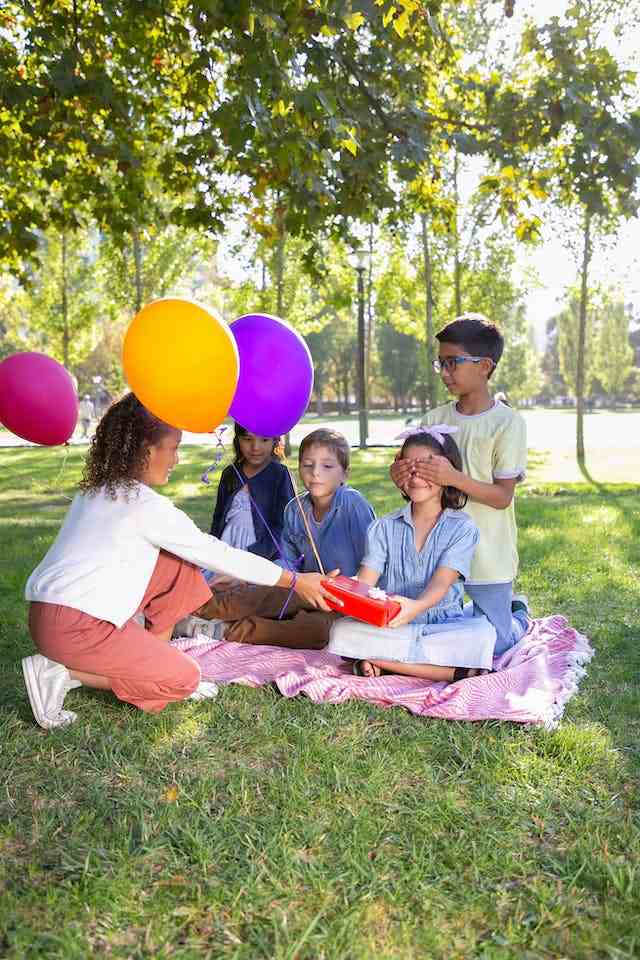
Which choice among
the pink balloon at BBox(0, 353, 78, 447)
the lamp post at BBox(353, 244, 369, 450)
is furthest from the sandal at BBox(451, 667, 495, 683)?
the lamp post at BBox(353, 244, 369, 450)

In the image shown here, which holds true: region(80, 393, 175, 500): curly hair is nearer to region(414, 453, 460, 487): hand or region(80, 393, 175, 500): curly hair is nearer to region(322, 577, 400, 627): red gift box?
region(322, 577, 400, 627): red gift box

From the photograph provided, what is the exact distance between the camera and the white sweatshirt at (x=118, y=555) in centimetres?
313

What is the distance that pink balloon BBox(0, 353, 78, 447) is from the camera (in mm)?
3906

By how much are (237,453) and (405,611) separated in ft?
6.36

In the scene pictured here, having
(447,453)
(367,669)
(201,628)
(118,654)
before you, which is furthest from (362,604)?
(201,628)

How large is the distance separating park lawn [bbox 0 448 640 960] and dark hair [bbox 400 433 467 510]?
110 cm

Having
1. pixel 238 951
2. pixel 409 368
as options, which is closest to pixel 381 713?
pixel 238 951

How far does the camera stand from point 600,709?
3.38 m

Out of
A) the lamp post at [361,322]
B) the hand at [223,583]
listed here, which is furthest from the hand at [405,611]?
the lamp post at [361,322]

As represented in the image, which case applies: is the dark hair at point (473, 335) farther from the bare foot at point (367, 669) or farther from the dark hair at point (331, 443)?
the bare foot at point (367, 669)

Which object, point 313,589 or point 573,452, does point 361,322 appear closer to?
point 573,452

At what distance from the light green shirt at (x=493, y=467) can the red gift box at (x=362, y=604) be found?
31.4 inches

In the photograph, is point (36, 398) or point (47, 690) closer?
point (47, 690)

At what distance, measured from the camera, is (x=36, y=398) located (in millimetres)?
3920
